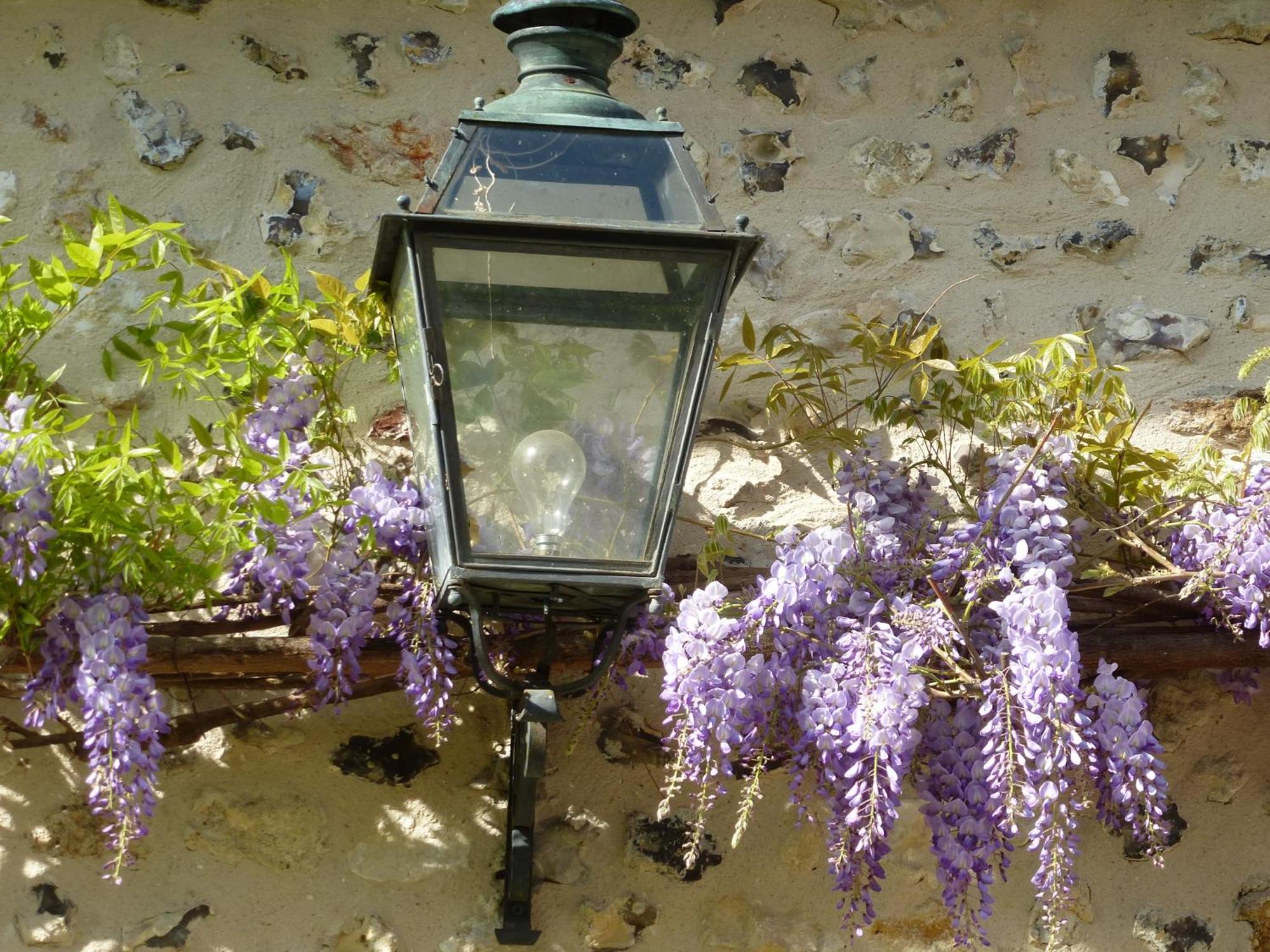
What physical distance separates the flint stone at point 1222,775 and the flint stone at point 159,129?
1725mm

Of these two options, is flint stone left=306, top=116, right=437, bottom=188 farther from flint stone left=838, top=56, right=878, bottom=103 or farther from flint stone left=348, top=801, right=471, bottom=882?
flint stone left=348, top=801, right=471, bottom=882

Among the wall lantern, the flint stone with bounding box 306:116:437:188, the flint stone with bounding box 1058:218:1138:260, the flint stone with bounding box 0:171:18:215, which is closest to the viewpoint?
the wall lantern

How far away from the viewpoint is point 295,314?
2.34m

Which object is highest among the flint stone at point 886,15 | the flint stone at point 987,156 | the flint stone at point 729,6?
the flint stone at point 729,6

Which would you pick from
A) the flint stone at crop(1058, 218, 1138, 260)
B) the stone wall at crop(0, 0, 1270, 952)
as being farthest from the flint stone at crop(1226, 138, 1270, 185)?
the flint stone at crop(1058, 218, 1138, 260)

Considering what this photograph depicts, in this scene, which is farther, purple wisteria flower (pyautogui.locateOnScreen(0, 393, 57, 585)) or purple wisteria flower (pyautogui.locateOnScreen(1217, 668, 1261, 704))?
purple wisteria flower (pyautogui.locateOnScreen(1217, 668, 1261, 704))

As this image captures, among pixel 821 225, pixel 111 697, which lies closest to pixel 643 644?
pixel 111 697

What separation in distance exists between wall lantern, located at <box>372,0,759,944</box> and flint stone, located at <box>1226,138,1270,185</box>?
1214mm

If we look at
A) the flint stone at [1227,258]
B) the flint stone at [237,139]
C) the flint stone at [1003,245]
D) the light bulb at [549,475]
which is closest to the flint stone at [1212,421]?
the flint stone at [1227,258]

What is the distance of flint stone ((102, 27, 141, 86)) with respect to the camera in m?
2.65

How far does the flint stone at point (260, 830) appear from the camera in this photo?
2238 millimetres

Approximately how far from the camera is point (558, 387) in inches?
77.6

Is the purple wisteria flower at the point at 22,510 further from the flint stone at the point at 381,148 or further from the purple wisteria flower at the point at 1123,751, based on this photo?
the purple wisteria flower at the point at 1123,751

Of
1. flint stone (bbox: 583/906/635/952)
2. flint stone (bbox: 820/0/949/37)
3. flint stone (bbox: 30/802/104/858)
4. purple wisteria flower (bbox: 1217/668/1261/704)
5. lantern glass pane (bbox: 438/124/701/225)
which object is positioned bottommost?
flint stone (bbox: 583/906/635/952)
